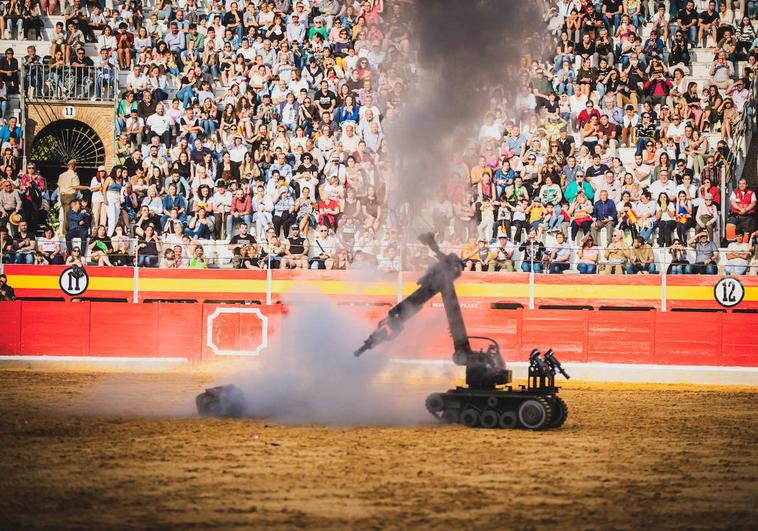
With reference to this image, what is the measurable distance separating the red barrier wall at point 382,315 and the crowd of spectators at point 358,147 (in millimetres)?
1092

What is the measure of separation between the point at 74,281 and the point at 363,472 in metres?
15.0

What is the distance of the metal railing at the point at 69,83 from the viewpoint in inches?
1133

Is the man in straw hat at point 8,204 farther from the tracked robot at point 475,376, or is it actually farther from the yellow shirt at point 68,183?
the tracked robot at point 475,376

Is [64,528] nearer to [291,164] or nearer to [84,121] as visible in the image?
[291,164]

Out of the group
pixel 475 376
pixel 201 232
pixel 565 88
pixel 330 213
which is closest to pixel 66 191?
pixel 201 232

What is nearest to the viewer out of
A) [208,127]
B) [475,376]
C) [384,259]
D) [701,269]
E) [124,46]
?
[475,376]

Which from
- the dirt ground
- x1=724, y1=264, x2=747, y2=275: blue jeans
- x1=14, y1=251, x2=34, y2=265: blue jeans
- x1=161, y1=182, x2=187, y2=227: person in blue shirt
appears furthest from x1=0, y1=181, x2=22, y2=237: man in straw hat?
x1=724, y1=264, x2=747, y2=275: blue jeans

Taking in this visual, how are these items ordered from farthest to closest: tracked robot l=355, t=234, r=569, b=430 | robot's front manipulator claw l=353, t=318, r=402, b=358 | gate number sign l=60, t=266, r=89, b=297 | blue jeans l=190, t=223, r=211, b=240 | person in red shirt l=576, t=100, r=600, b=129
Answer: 1. person in red shirt l=576, t=100, r=600, b=129
2. blue jeans l=190, t=223, r=211, b=240
3. gate number sign l=60, t=266, r=89, b=297
4. robot's front manipulator claw l=353, t=318, r=402, b=358
5. tracked robot l=355, t=234, r=569, b=430

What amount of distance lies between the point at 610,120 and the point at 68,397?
15.1 m

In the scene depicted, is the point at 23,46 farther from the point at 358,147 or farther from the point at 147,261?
the point at 358,147

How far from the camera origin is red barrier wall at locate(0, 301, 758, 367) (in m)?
23.9

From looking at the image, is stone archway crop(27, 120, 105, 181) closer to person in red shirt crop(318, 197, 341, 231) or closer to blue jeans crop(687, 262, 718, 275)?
person in red shirt crop(318, 197, 341, 231)

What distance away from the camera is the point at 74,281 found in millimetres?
24750

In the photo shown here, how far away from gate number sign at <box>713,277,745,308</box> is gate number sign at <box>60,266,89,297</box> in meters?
14.1
